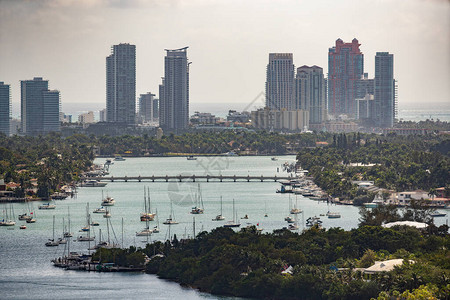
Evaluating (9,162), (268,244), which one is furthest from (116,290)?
(9,162)

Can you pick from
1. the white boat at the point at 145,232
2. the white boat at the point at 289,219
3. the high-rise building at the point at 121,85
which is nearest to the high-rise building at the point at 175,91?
the high-rise building at the point at 121,85

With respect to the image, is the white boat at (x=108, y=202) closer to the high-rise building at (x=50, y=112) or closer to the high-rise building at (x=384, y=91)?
the high-rise building at (x=50, y=112)

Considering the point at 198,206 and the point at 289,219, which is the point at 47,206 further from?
the point at 289,219

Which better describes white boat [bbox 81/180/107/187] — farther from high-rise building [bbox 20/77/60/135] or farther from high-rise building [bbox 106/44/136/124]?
high-rise building [bbox 106/44/136/124]

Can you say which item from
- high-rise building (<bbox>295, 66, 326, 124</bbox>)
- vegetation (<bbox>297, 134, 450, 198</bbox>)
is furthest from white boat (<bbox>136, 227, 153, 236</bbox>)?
high-rise building (<bbox>295, 66, 326, 124</bbox>)

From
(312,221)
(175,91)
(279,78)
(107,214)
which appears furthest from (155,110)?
(312,221)

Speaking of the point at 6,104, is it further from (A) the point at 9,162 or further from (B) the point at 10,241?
(B) the point at 10,241
